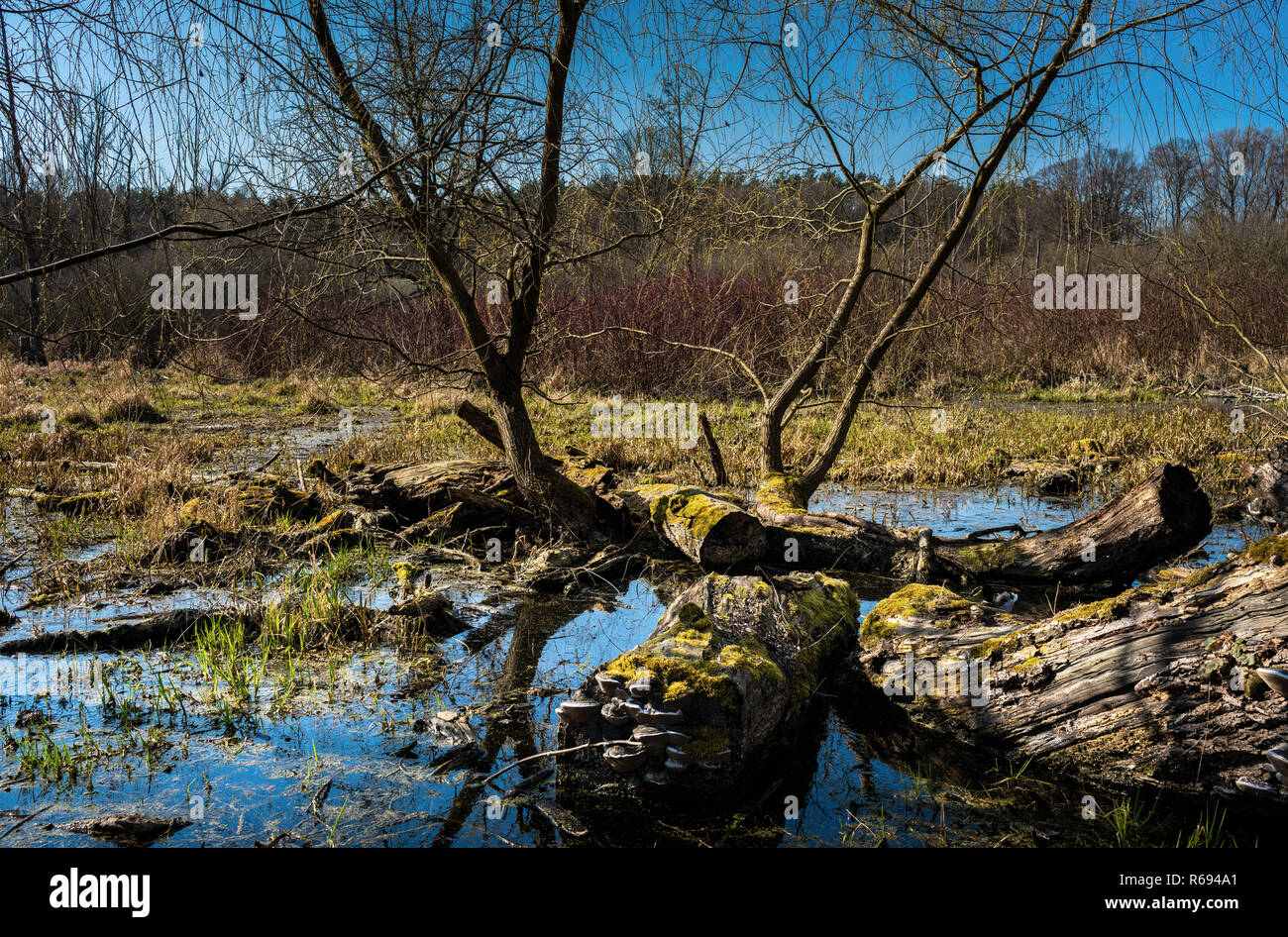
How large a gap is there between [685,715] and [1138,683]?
5.57 ft

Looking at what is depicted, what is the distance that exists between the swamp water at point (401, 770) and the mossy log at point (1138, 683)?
15 cm

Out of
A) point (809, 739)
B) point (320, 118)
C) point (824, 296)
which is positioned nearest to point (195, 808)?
point (809, 739)

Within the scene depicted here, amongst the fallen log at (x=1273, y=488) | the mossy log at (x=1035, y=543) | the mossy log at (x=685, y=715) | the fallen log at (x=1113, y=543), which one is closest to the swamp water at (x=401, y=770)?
the mossy log at (x=685, y=715)

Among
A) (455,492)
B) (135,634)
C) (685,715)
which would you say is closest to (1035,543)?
(685,715)

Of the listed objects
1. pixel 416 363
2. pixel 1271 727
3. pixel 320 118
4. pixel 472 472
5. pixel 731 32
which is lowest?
pixel 1271 727

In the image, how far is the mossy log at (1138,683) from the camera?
320 cm

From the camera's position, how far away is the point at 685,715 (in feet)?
11.3

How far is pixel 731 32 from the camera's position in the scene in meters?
5.88

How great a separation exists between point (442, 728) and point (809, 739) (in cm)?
154

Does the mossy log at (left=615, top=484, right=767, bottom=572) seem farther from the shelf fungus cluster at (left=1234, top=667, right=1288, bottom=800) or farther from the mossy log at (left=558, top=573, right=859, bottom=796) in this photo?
the shelf fungus cluster at (left=1234, top=667, right=1288, bottom=800)

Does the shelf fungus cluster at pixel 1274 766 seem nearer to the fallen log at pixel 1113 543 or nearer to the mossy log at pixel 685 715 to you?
the mossy log at pixel 685 715

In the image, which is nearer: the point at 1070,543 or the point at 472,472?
the point at 1070,543

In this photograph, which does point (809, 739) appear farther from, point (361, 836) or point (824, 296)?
point (824, 296)

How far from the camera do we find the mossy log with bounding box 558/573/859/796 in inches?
132
